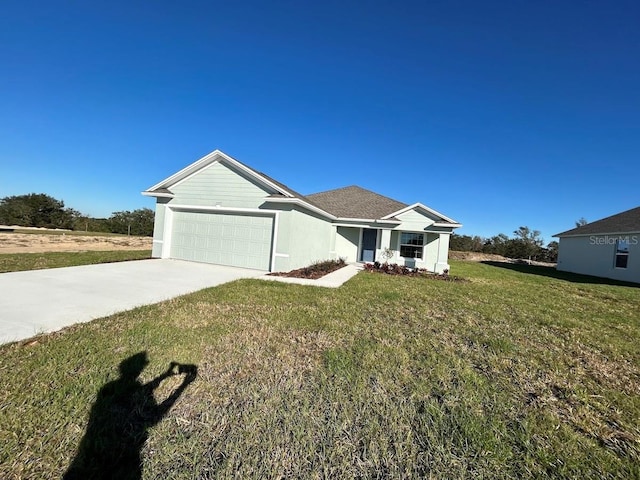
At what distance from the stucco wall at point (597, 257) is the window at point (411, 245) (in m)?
13.1

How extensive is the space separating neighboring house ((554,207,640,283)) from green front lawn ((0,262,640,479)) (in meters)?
17.7

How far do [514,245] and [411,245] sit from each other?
26.0 metres

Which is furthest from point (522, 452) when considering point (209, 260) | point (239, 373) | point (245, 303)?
point (209, 260)

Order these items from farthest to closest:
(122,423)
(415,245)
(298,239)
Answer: (415,245)
(298,239)
(122,423)

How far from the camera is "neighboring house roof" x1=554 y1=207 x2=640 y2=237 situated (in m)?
17.5

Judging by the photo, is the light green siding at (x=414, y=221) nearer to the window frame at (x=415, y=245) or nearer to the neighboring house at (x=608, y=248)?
the window frame at (x=415, y=245)

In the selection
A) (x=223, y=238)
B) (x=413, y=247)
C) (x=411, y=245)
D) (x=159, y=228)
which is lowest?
(x=223, y=238)

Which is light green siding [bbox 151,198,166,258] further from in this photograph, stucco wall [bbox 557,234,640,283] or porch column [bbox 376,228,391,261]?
stucco wall [bbox 557,234,640,283]

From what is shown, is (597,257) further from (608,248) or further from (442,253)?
(442,253)

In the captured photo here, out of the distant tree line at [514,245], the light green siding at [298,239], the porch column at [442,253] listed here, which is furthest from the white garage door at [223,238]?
the distant tree line at [514,245]

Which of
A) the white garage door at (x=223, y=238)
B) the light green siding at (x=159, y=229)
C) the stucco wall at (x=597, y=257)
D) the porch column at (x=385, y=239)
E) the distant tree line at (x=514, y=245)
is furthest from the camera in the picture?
the distant tree line at (x=514, y=245)

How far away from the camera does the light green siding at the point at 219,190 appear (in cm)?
1216

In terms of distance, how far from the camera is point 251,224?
12250 millimetres

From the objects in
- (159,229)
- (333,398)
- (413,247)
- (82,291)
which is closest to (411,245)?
(413,247)
